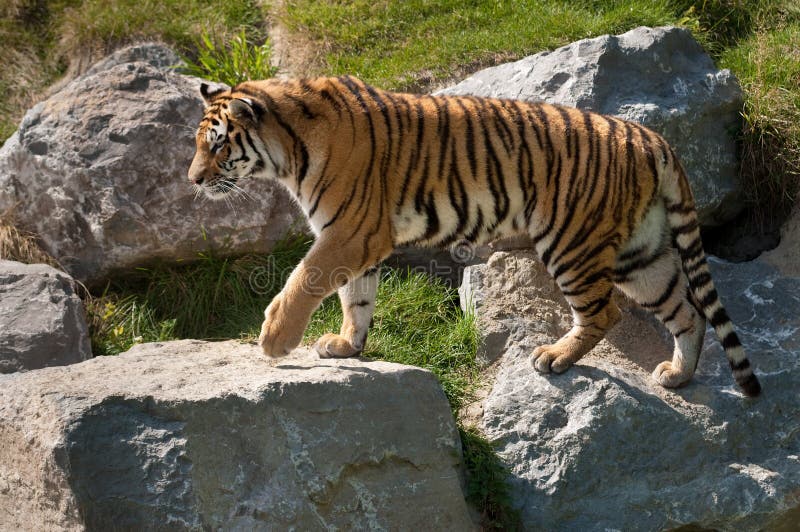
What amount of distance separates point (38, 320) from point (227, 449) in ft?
6.79

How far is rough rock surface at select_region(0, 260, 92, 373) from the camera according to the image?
527 cm

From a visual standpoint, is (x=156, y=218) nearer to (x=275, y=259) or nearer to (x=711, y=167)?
(x=275, y=259)

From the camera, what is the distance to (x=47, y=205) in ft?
20.2

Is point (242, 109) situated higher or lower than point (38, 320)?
higher

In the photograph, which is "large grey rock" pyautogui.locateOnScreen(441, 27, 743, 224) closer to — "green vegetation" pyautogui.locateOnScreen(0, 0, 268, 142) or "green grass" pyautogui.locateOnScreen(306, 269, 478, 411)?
"green grass" pyautogui.locateOnScreen(306, 269, 478, 411)

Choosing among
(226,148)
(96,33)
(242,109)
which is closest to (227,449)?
(226,148)

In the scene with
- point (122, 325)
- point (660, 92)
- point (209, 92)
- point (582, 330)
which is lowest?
point (122, 325)

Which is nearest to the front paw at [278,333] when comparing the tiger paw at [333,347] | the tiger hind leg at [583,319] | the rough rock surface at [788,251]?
the tiger paw at [333,347]

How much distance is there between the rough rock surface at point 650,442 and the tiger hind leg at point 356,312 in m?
0.77

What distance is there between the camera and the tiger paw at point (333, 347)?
200 inches

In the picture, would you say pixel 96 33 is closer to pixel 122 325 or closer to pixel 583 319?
pixel 122 325

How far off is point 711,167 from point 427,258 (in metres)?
1.89

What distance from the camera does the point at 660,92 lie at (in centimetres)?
605

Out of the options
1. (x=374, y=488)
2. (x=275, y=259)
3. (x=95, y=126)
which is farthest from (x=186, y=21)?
(x=374, y=488)
